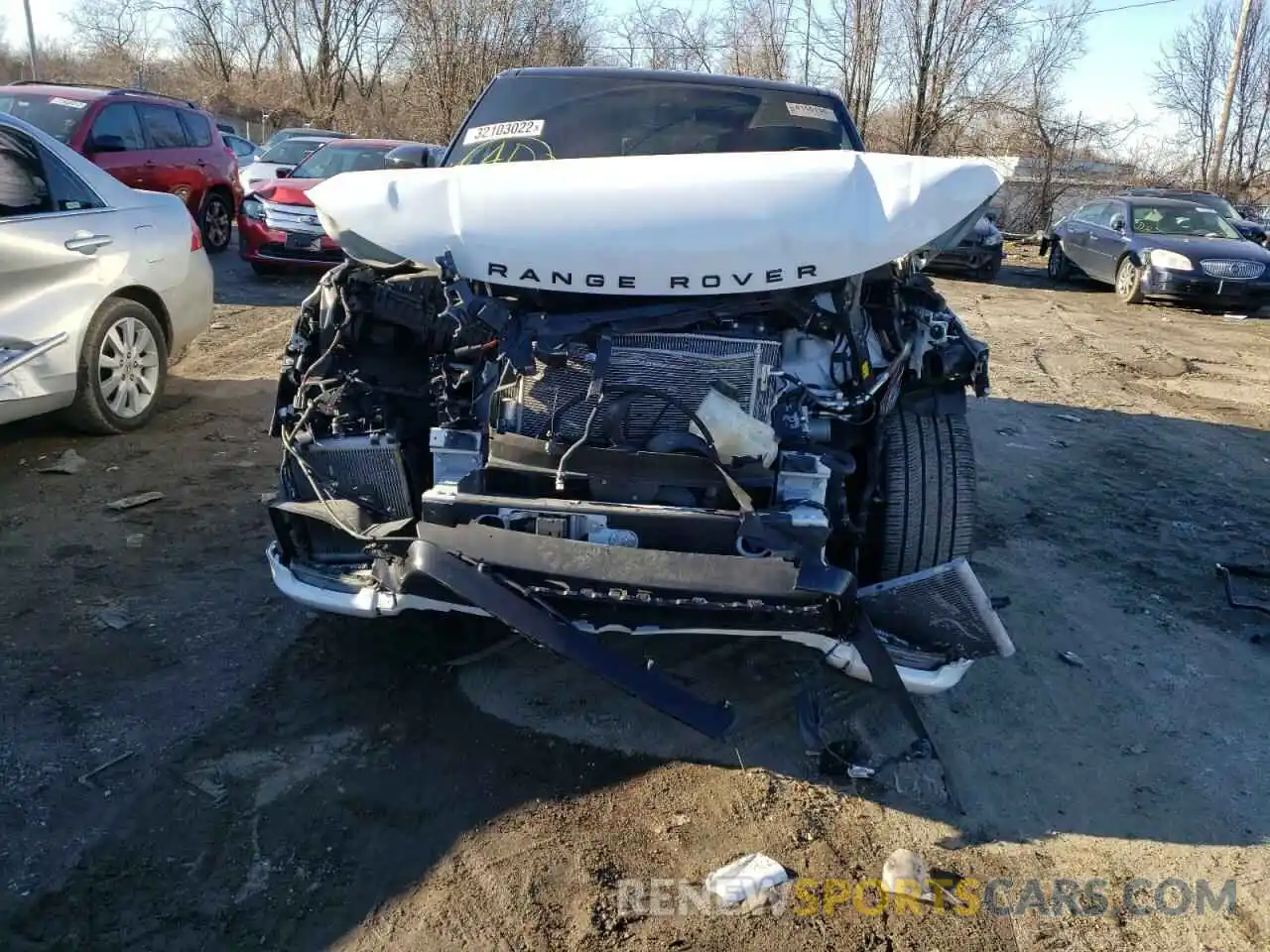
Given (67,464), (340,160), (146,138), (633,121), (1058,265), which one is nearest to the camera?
(633,121)

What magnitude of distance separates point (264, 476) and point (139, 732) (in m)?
2.26

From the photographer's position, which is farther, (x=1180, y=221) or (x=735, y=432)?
(x=1180, y=221)

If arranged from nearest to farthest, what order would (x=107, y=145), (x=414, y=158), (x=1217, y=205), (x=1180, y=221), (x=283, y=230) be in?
(x=414, y=158), (x=107, y=145), (x=283, y=230), (x=1180, y=221), (x=1217, y=205)

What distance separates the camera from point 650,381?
9.56ft

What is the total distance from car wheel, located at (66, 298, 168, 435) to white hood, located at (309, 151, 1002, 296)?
2.99m

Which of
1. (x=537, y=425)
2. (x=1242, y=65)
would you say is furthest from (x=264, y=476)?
(x=1242, y=65)

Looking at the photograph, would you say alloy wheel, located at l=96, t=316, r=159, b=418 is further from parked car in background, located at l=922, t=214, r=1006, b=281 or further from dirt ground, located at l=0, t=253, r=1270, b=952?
parked car in background, located at l=922, t=214, r=1006, b=281

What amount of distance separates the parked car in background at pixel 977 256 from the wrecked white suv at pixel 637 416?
11.9m

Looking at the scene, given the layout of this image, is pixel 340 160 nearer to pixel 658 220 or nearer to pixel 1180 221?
pixel 658 220

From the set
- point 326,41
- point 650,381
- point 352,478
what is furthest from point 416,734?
point 326,41

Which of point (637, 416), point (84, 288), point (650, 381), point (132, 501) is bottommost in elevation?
point (132, 501)

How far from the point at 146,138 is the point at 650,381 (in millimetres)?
10267

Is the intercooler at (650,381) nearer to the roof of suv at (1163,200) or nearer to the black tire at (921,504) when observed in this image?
the black tire at (921,504)

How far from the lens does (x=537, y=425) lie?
2.97 m
